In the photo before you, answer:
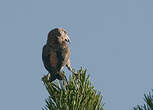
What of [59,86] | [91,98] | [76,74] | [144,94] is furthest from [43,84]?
[144,94]

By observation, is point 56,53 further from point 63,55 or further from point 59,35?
point 59,35

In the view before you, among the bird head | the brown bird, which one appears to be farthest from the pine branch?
the bird head

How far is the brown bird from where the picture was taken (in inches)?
183

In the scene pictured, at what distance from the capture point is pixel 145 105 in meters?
3.25

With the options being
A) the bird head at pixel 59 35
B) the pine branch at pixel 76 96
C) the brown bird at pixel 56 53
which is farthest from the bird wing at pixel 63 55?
the pine branch at pixel 76 96

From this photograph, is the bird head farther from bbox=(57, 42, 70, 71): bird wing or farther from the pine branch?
the pine branch

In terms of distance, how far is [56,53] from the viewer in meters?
5.12

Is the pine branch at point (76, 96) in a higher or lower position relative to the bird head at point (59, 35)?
lower

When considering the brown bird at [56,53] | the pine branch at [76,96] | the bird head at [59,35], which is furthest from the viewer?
the bird head at [59,35]

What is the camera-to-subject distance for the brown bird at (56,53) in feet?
15.3

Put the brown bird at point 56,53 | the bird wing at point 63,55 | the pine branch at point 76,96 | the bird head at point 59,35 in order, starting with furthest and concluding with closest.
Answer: the bird head at point 59,35 < the bird wing at point 63,55 < the brown bird at point 56,53 < the pine branch at point 76,96

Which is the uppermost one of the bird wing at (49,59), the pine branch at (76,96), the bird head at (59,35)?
the bird head at (59,35)

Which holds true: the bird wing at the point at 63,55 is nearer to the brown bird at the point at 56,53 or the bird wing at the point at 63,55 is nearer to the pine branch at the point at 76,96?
the brown bird at the point at 56,53

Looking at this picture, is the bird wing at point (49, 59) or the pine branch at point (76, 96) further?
the bird wing at point (49, 59)
